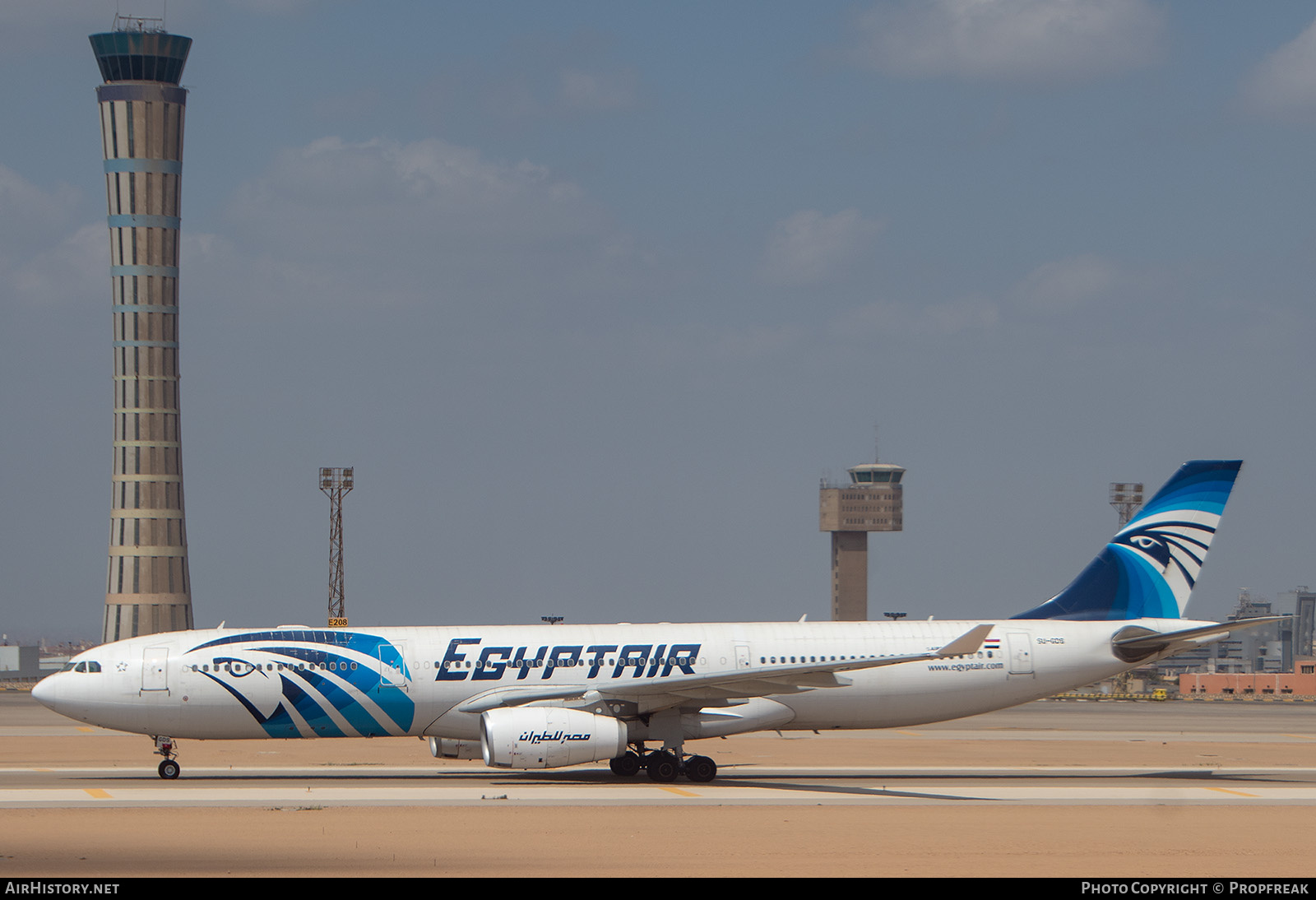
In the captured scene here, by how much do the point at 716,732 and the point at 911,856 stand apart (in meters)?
11.7

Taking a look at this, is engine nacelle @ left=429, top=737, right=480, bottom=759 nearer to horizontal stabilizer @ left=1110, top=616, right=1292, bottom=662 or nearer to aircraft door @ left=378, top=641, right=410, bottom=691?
aircraft door @ left=378, top=641, right=410, bottom=691

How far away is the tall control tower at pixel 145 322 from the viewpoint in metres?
126

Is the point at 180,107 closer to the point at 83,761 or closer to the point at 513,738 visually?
the point at 83,761

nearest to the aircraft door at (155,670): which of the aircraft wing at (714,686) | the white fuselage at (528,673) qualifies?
the white fuselage at (528,673)

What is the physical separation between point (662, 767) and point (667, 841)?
941 cm

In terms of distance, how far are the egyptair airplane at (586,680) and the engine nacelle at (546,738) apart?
3 centimetres

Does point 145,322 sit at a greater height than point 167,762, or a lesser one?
greater

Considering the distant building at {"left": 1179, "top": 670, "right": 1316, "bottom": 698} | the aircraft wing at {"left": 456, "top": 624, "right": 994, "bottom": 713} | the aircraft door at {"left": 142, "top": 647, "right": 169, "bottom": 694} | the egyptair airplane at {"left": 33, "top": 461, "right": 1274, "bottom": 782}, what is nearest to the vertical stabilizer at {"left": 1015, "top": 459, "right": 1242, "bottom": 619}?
the egyptair airplane at {"left": 33, "top": 461, "right": 1274, "bottom": 782}

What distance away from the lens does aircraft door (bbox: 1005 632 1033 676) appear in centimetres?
3572

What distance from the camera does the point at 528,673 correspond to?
34.2 metres

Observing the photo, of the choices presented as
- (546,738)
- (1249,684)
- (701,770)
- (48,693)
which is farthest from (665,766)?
(1249,684)

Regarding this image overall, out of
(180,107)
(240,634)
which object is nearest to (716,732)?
(240,634)

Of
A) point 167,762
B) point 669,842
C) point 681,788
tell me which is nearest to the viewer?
point 669,842

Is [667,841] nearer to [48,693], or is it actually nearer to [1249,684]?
[48,693]
